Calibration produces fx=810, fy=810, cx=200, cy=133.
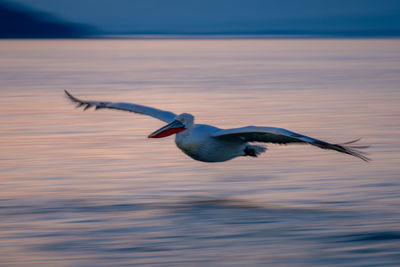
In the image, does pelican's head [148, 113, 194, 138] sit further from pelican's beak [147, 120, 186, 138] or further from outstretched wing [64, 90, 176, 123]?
outstretched wing [64, 90, 176, 123]

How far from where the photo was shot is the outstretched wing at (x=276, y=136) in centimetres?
766

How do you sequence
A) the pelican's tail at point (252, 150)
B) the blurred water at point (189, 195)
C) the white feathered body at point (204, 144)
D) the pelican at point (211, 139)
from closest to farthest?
the blurred water at point (189, 195) → the pelican at point (211, 139) → the white feathered body at point (204, 144) → the pelican's tail at point (252, 150)

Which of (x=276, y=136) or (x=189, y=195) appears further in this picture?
(x=189, y=195)

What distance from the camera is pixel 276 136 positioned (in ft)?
26.9

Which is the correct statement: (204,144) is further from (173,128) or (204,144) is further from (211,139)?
(173,128)

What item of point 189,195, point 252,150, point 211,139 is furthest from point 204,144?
point 252,150

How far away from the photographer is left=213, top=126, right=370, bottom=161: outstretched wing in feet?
25.1

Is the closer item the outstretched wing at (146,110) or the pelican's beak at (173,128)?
the pelican's beak at (173,128)

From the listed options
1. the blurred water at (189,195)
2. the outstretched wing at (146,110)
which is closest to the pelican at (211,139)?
the blurred water at (189,195)

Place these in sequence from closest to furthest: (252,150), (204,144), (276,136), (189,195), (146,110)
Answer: (276,136)
(204,144)
(189,195)
(252,150)
(146,110)

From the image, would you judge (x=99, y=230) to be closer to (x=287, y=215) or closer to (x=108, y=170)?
(x=287, y=215)

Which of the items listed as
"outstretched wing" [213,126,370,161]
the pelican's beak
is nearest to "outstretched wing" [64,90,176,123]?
the pelican's beak

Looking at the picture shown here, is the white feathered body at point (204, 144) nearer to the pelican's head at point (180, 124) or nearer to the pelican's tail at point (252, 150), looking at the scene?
the pelican's head at point (180, 124)

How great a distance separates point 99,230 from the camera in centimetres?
744
